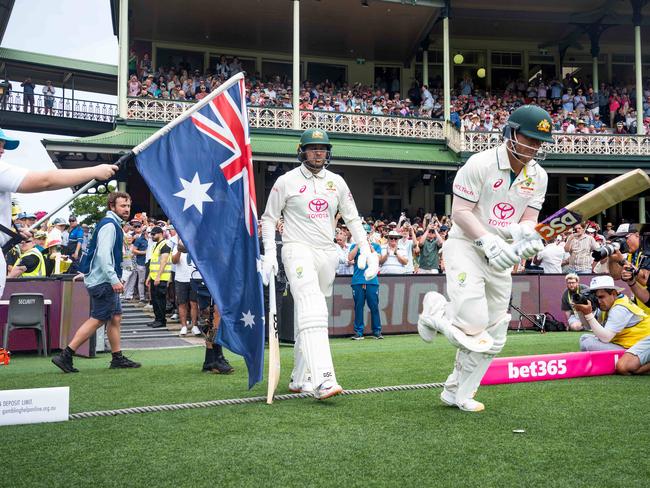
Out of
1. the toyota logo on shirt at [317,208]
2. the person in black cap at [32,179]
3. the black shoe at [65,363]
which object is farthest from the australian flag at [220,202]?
the black shoe at [65,363]

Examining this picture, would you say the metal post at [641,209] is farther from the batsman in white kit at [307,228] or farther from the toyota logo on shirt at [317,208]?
the toyota logo on shirt at [317,208]

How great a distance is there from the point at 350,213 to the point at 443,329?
196 cm

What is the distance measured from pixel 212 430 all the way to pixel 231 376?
314 cm

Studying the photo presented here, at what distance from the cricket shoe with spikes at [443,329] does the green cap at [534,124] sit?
143 centimetres

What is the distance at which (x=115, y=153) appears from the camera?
→ 21.1 meters

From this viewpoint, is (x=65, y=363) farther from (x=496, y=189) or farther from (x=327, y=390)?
(x=496, y=189)

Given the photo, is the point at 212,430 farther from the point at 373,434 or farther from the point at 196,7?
the point at 196,7

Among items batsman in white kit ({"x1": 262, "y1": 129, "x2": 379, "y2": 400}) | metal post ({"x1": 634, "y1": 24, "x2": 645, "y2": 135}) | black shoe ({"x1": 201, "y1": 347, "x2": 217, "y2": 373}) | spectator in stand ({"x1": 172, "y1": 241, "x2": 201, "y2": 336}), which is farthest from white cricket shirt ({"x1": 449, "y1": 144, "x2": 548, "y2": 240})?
metal post ({"x1": 634, "y1": 24, "x2": 645, "y2": 135})

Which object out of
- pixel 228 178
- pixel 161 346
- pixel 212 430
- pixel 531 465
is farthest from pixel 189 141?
pixel 161 346

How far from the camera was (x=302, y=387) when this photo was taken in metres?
6.48

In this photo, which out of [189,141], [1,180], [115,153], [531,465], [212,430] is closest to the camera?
[531,465]

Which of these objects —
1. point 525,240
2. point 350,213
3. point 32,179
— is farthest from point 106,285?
point 525,240

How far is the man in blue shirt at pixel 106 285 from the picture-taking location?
28.2ft

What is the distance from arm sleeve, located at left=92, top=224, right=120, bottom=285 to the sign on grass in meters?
3.49
